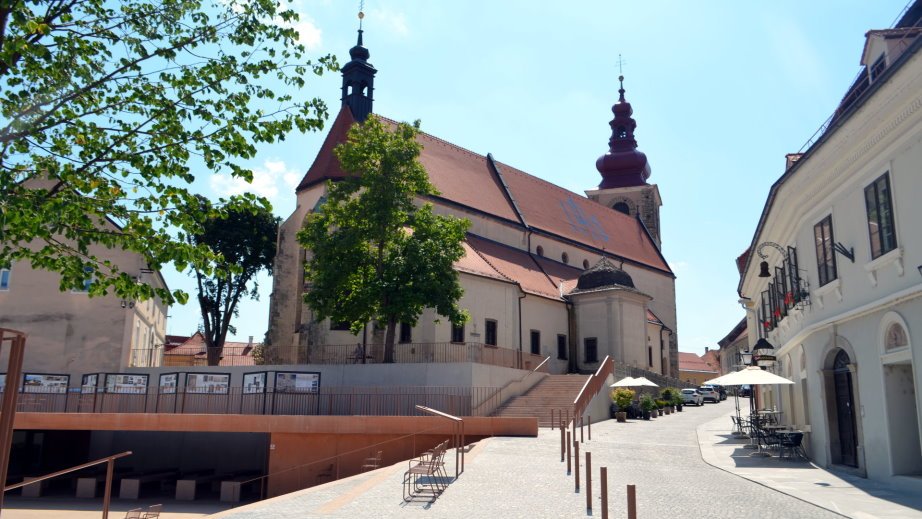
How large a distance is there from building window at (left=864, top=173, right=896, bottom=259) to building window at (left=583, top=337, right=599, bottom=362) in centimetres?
2918

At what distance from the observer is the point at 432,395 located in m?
26.9

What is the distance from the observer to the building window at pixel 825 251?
16.0m

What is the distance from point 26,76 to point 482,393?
2023cm

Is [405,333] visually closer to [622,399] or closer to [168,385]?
[622,399]

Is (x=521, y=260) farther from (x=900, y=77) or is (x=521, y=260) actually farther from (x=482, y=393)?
(x=900, y=77)

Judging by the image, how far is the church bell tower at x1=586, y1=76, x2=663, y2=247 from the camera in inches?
2589

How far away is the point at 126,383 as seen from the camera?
27.7 m

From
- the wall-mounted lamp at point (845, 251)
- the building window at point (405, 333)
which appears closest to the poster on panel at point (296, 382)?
the building window at point (405, 333)

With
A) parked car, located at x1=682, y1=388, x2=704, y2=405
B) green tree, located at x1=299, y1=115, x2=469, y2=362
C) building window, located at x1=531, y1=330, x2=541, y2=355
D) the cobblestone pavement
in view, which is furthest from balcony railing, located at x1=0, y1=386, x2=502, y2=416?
parked car, located at x1=682, y1=388, x2=704, y2=405

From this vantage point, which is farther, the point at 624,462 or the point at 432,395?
the point at 432,395

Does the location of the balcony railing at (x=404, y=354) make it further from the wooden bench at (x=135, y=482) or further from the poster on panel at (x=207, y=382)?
the wooden bench at (x=135, y=482)

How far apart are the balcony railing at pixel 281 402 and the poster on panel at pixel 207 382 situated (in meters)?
0.19

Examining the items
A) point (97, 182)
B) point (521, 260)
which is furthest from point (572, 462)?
point (521, 260)

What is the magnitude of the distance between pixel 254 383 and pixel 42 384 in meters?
8.17
